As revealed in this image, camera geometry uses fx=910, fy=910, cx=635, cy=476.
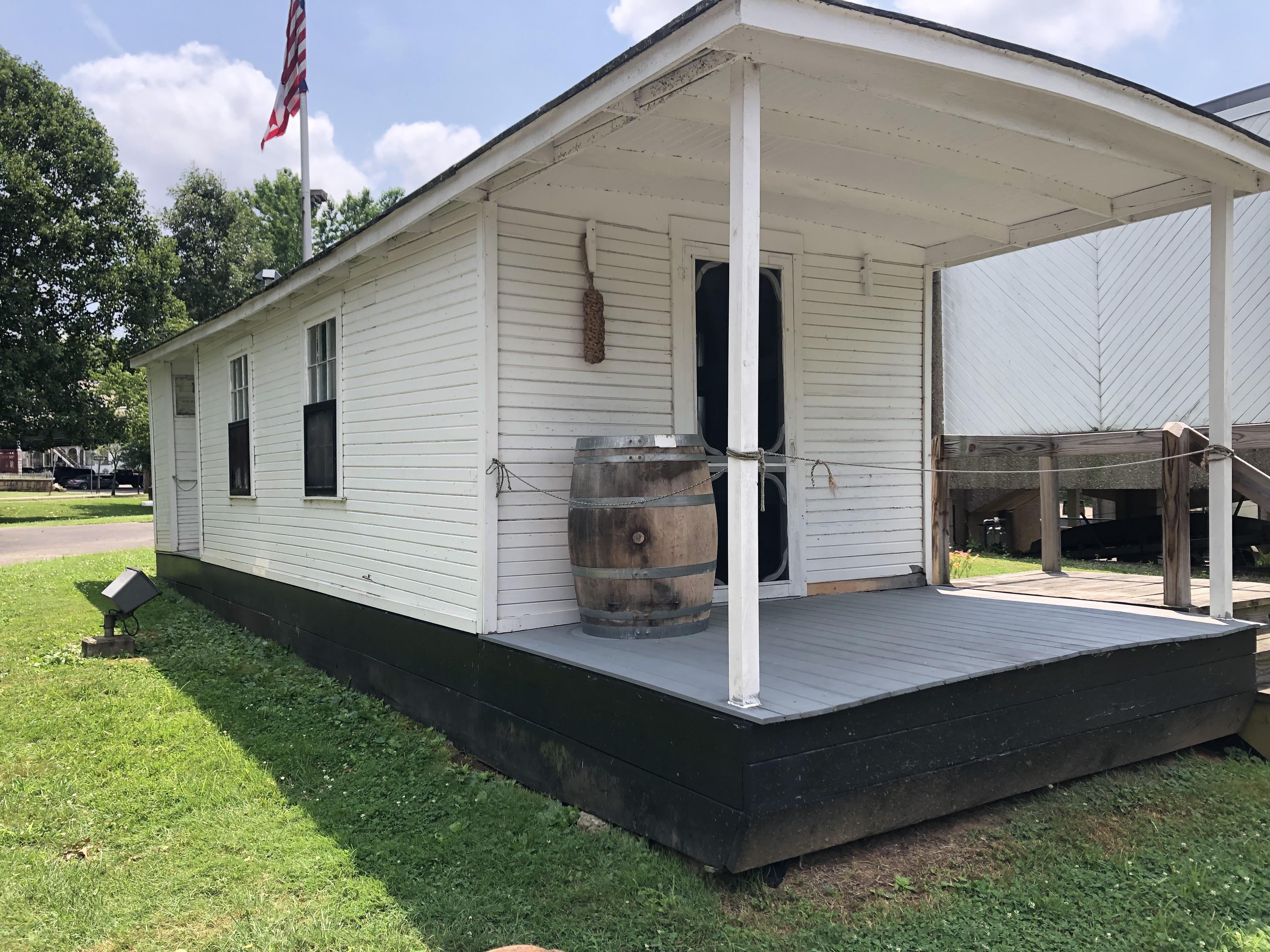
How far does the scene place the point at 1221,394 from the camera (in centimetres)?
476

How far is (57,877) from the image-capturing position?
3.39m

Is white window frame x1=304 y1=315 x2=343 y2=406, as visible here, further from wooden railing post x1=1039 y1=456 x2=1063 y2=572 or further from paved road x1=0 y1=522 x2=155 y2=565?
paved road x1=0 y1=522 x2=155 y2=565

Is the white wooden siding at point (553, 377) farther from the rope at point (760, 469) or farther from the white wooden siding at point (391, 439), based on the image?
the white wooden siding at point (391, 439)

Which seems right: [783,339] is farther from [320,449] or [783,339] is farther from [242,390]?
[242,390]

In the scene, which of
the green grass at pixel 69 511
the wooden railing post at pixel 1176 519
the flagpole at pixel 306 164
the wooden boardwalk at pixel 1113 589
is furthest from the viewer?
the green grass at pixel 69 511

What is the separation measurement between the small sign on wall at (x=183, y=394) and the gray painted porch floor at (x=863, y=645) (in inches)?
317

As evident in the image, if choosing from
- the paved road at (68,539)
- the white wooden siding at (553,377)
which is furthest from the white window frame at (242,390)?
the paved road at (68,539)

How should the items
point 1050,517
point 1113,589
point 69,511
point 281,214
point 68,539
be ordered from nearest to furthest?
point 1113,589
point 1050,517
point 68,539
point 69,511
point 281,214

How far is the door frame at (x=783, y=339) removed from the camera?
5293 mm

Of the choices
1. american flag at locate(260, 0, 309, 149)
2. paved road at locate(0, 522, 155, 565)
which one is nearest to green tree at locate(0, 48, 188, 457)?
paved road at locate(0, 522, 155, 565)

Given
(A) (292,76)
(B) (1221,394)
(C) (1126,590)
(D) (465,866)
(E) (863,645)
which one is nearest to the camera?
(D) (465,866)

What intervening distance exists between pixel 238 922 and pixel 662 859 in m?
1.46

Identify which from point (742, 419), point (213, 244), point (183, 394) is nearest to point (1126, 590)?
point (742, 419)

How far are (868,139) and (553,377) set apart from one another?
1.94 metres
